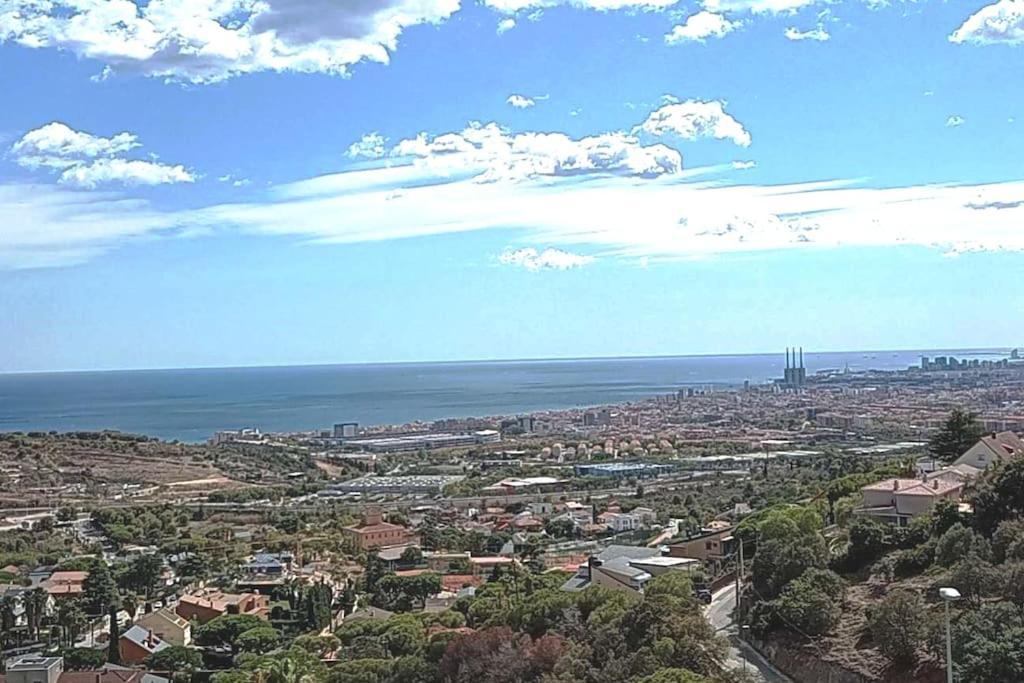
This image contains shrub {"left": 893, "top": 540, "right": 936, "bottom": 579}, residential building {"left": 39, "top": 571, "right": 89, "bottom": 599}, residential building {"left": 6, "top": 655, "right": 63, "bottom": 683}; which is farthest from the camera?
residential building {"left": 39, "top": 571, "right": 89, "bottom": 599}

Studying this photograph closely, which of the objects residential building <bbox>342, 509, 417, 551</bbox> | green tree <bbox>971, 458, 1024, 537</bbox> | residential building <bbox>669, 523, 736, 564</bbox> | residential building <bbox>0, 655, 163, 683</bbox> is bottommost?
residential building <bbox>342, 509, 417, 551</bbox>

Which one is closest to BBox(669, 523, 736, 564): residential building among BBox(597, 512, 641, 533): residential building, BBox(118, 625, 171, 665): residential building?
BBox(597, 512, 641, 533): residential building

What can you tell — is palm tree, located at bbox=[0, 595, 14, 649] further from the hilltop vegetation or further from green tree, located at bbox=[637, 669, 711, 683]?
green tree, located at bbox=[637, 669, 711, 683]

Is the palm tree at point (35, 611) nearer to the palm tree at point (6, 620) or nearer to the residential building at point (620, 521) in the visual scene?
the palm tree at point (6, 620)

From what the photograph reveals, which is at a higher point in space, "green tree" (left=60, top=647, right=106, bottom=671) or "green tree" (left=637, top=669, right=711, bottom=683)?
"green tree" (left=637, top=669, right=711, bottom=683)

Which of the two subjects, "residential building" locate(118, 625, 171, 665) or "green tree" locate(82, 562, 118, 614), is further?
"green tree" locate(82, 562, 118, 614)
